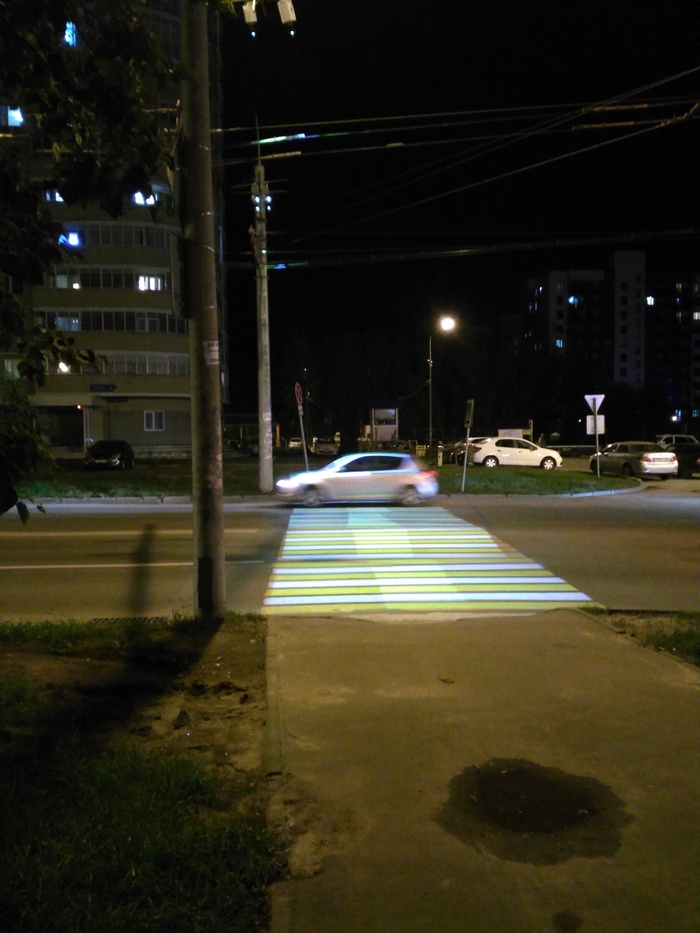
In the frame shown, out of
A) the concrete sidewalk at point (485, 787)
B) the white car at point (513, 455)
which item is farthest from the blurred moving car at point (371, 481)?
the white car at point (513, 455)

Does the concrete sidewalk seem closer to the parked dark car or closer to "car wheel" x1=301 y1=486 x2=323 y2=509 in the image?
"car wheel" x1=301 y1=486 x2=323 y2=509

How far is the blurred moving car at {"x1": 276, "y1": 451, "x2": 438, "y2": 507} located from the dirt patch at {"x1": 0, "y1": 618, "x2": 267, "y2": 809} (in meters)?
12.3

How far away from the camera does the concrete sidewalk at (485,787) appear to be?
339cm

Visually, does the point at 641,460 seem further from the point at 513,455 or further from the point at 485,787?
the point at 485,787

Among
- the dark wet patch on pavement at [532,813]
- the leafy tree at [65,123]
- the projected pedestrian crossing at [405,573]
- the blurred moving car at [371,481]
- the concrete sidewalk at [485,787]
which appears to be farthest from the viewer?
the blurred moving car at [371,481]

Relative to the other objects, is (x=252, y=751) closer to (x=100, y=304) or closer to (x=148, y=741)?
(x=148, y=741)

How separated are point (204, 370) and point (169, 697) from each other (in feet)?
11.0

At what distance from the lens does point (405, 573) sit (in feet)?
36.8

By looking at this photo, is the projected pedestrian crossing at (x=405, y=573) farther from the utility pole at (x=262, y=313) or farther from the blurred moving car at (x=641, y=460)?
the blurred moving car at (x=641, y=460)

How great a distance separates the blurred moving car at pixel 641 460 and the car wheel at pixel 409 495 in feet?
42.4

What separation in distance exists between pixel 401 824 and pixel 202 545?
4497mm

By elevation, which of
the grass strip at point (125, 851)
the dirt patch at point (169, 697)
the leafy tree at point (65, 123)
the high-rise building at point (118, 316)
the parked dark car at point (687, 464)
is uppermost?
the high-rise building at point (118, 316)

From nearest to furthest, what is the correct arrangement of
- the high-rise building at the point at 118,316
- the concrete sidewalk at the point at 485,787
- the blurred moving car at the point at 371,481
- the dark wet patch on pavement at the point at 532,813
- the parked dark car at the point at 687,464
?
1. the concrete sidewalk at the point at 485,787
2. the dark wet patch on pavement at the point at 532,813
3. the blurred moving car at the point at 371,481
4. the parked dark car at the point at 687,464
5. the high-rise building at the point at 118,316

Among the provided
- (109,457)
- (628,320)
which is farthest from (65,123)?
(628,320)
